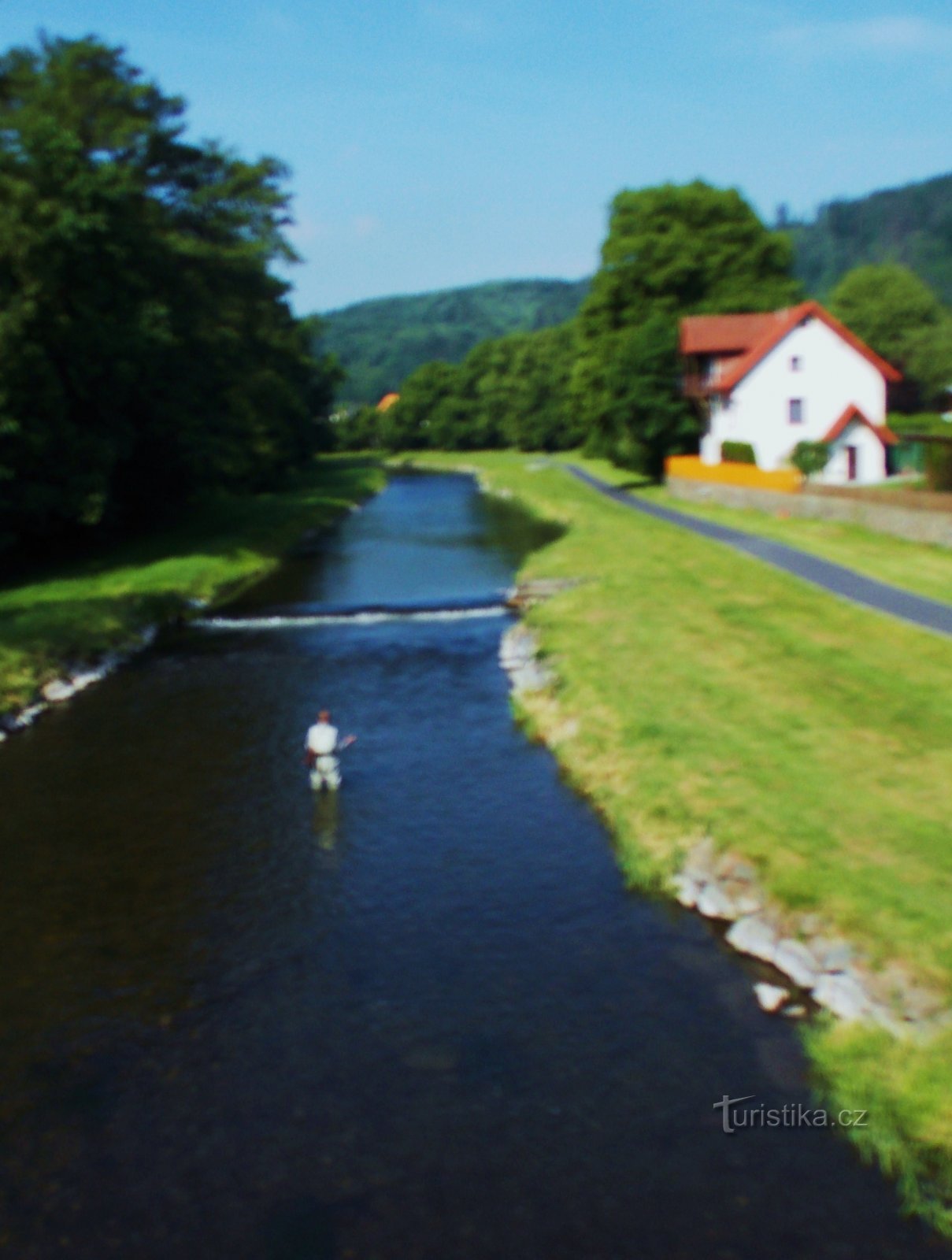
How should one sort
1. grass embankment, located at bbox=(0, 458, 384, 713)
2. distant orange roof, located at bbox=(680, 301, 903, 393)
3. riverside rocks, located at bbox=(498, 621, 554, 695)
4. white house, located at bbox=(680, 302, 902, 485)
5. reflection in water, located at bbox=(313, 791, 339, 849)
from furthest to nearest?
1. white house, located at bbox=(680, 302, 902, 485)
2. distant orange roof, located at bbox=(680, 301, 903, 393)
3. grass embankment, located at bbox=(0, 458, 384, 713)
4. riverside rocks, located at bbox=(498, 621, 554, 695)
5. reflection in water, located at bbox=(313, 791, 339, 849)

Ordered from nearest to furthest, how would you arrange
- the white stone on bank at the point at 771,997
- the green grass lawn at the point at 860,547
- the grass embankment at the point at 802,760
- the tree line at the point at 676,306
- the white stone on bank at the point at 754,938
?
the grass embankment at the point at 802,760 < the white stone on bank at the point at 771,997 < the white stone on bank at the point at 754,938 < the green grass lawn at the point at 860,547 < the tree line at the point at 676,306

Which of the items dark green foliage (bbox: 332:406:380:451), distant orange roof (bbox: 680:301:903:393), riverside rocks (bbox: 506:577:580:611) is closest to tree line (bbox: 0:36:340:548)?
riverside rocks (bbox: 506:577:580:611)

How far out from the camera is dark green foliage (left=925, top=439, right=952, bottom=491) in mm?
38812

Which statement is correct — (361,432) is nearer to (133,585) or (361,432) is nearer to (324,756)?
(133,585)

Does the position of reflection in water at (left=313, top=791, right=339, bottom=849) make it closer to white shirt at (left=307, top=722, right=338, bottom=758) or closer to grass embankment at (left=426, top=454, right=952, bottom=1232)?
white shirt at (left=307, top=722, right=338, bottom=758)

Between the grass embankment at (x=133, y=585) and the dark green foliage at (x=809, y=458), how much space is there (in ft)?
76.8

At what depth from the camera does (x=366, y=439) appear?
168625mm

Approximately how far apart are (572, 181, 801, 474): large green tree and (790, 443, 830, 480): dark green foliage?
1500 cm

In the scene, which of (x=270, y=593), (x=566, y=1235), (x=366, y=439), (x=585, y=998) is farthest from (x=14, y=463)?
(x=366, y=439)

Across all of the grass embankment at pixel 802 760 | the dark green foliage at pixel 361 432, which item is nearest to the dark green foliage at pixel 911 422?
the grass embankment at pixel 802 760

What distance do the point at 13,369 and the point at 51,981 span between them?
28238 millimetres

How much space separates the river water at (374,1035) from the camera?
10.0 meters

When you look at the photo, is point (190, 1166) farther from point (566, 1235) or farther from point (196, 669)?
point (196, 669)

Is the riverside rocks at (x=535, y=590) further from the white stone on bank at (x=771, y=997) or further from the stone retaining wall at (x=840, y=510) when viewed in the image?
the white stone on bank at (x=771, y=997)
